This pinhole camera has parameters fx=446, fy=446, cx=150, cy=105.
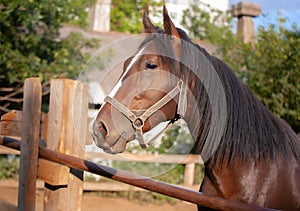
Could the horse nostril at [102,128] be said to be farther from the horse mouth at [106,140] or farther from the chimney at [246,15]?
the chimney at [246,15]

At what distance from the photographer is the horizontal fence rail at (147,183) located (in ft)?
5.74

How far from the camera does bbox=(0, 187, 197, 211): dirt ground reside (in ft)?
19.9

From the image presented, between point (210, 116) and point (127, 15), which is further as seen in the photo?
point (127, 15)

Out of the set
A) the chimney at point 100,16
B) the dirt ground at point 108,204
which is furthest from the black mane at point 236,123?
the chimney at point 100,16

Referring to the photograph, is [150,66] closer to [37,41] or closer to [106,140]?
[106,140]

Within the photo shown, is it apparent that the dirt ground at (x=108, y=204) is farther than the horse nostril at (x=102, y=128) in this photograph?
Yes

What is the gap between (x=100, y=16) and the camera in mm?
12539

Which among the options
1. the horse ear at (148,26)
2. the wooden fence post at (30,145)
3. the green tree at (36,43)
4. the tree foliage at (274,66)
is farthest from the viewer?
the green tree at (36,43)

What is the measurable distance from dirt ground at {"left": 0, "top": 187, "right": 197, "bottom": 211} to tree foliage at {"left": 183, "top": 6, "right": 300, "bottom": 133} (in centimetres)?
186

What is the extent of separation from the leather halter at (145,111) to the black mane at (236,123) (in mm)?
80

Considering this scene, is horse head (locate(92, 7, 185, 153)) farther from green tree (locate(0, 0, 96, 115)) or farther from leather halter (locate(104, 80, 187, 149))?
green tree (locate(0, 0, 96, 115))

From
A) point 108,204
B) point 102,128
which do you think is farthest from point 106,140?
point 108,204

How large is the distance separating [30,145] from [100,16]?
10.2 metres

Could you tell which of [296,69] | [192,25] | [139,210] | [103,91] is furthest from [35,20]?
[192,25]
